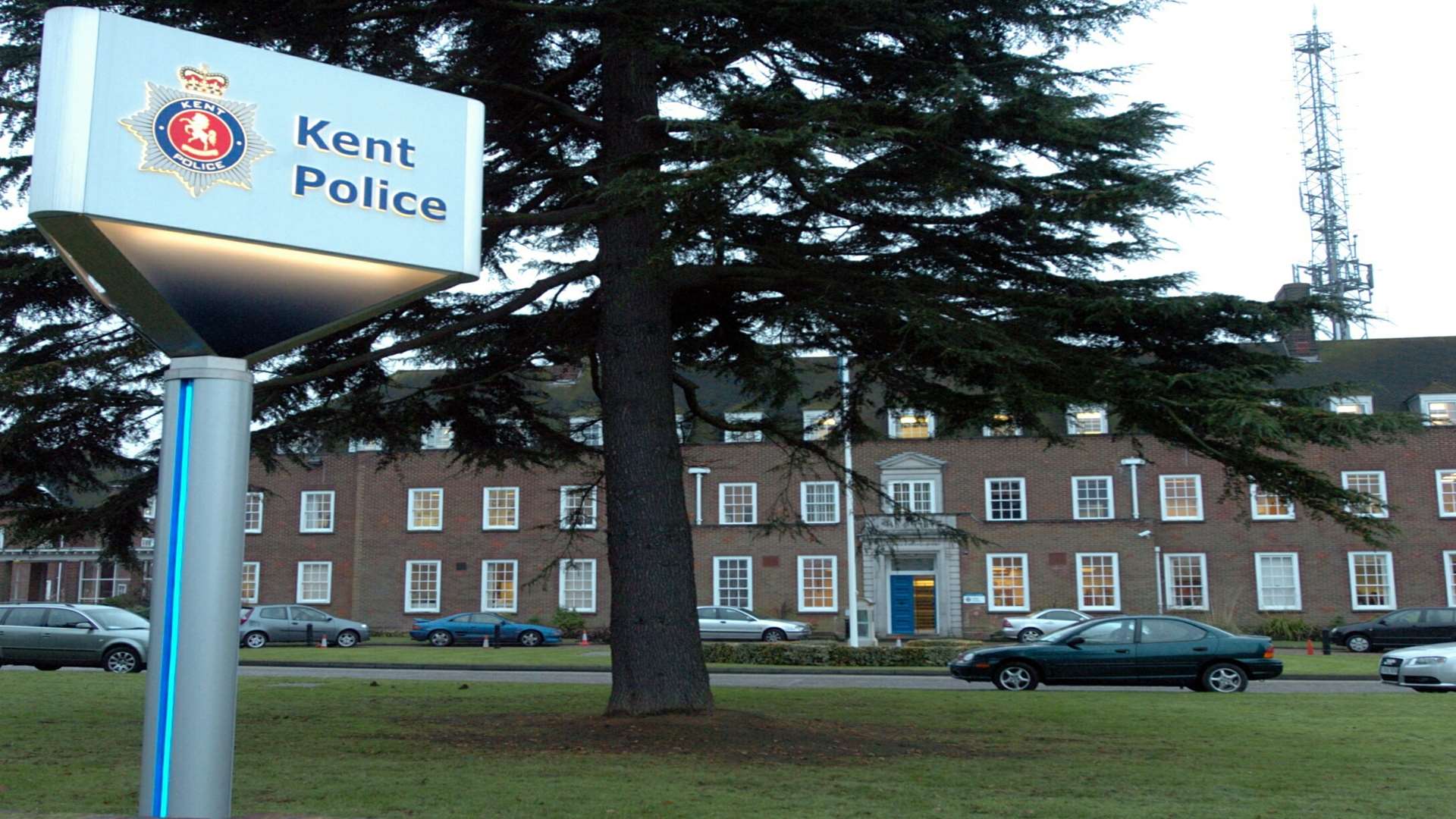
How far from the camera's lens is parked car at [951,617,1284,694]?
20.5 metres

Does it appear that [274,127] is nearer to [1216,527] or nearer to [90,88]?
[90,88]

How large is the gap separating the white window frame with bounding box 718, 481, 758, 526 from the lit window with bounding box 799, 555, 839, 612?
7.51 feet

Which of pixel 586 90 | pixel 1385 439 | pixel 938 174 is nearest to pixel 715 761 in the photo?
pixel 938 174

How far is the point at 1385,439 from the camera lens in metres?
9.97

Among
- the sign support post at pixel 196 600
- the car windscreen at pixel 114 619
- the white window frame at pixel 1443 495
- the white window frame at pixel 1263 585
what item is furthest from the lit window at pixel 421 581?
the sign support post at pixel 196 600

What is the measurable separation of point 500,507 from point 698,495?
757cm

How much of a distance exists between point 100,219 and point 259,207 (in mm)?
752

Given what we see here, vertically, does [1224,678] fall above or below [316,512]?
below

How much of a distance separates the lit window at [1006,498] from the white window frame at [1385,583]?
35.2 feet

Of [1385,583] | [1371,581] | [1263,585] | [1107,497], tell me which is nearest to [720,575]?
[1107,497]

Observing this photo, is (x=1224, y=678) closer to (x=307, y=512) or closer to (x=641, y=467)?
(x=641, y=467)

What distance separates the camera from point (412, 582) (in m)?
47.2

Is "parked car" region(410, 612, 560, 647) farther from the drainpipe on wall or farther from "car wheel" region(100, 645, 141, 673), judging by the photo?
"car wheel" region(100, 645, 141, 673)

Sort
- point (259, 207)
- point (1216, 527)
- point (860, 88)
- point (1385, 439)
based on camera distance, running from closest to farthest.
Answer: point (259, 207) → point (1385, 439) → point (860, 88) → point (1216, 527)
